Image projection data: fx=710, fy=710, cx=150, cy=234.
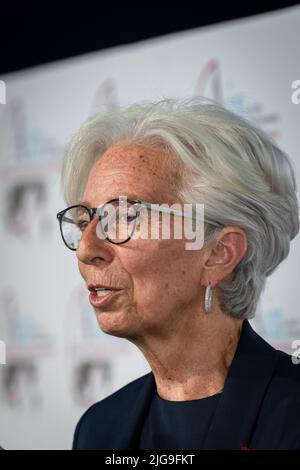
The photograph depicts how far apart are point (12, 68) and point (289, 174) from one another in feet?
4.53

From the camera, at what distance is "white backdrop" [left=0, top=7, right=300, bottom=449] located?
183 centimetres

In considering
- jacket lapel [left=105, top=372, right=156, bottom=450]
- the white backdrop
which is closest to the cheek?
jacket lapel [left=105, top=372, right=156, bottom=450]

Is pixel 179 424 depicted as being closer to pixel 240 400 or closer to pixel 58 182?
pixel 240 400

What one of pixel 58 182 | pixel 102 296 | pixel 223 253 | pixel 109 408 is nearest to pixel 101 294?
pixel 102 296

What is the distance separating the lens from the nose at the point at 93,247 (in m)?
1.25

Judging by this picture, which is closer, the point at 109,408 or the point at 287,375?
the point at 287,375

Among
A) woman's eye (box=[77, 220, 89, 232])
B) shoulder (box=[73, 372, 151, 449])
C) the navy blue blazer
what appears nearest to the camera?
the navy blue blazer

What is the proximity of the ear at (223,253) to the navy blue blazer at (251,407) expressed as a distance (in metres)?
0.13

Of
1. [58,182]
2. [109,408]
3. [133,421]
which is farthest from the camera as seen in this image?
[58,182]

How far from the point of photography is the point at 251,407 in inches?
49.0

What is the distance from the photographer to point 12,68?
2.44 meters

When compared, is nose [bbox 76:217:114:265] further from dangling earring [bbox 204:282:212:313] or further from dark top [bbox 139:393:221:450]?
dark top [bbox 139:393:221:450]

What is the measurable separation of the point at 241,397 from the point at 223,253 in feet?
0.86

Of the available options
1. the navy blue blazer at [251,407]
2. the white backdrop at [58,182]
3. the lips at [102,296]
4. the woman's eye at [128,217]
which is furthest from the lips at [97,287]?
the white backdrop at [58,182]
